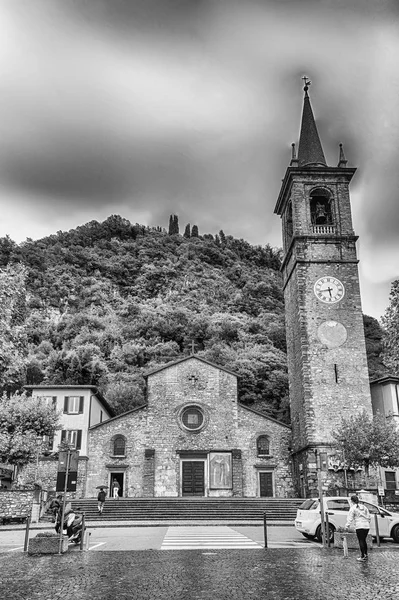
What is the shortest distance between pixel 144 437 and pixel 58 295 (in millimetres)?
49406

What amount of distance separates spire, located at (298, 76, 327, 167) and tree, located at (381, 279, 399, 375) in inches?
837

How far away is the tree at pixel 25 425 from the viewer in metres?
27.2

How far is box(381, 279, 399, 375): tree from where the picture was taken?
579 inches

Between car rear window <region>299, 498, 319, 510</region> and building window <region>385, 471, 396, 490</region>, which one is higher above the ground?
building window <region>385, 471, 396, 490</region>

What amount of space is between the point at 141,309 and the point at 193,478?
1725 inches

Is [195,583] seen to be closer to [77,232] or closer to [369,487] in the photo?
[369,487]

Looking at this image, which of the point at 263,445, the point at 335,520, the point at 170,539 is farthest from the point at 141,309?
the point at 335,520

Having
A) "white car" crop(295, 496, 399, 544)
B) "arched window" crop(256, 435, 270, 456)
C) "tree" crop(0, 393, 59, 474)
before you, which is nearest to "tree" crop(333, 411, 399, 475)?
"arched window" crop(256, 435, 270, 456)

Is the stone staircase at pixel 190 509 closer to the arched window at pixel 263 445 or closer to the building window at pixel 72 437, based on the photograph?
the arched window at pixel 263 445

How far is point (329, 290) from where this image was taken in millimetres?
32000

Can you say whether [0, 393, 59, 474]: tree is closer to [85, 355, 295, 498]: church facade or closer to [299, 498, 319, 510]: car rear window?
[85, 355, 295, 498]: church facade

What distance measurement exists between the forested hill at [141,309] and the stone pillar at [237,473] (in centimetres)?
1538

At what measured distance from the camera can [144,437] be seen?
33.8 m

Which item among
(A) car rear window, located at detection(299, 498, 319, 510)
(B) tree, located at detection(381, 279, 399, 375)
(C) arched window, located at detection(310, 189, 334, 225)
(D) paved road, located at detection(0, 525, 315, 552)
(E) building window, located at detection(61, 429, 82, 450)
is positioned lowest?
(D) paved road, located at detection(0, 525, 315, 552)
